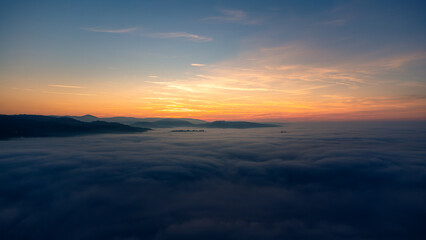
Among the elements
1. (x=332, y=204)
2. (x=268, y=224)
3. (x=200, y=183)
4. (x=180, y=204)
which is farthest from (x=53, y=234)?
(x=332, y=204)

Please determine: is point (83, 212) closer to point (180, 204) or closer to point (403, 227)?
point (180, 204)

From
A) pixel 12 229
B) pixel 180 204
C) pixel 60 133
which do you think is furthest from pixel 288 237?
pixel 60 133

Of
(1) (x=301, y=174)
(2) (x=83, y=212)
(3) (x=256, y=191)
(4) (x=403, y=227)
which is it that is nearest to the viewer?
(4) (x=403, y=227)

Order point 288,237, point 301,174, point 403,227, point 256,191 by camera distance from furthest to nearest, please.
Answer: point 301,174 < point 256,191 < point 403,227 < point 288,237

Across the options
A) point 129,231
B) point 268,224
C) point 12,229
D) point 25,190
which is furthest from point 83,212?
point 268,224

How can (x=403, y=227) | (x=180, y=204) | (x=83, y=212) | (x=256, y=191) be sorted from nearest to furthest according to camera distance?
(x=403, y=227) → (x=83, y=212) → (x=180, y=204) → (x=256, y=191)

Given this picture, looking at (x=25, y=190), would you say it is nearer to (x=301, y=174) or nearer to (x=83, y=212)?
(x=83, y=212)

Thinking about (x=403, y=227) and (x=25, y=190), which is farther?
(x=25, y=190)

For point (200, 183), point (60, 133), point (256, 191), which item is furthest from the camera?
point (60, 133)

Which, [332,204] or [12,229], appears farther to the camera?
[332,204]
